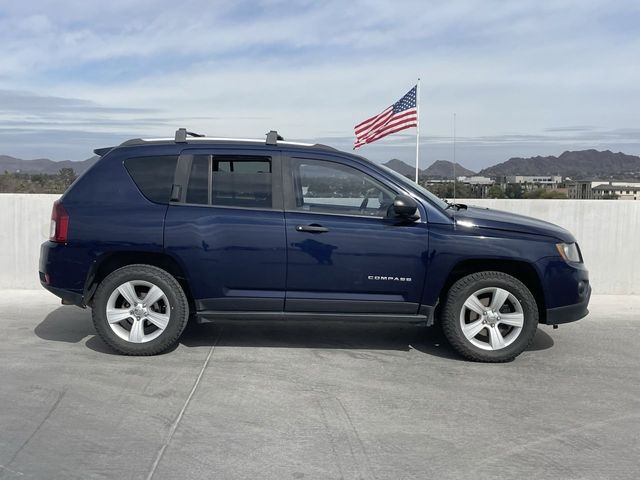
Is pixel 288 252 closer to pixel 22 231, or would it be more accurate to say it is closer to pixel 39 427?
pixel 39 427

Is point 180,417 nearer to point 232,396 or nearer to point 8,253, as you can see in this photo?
point 232,396

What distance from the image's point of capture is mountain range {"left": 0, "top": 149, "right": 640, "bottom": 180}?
10.8 metres

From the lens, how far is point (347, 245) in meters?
5.70

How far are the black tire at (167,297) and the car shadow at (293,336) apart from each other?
0.89 ft

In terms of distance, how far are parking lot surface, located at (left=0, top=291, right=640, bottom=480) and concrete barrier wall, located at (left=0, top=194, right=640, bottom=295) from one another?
2170mm

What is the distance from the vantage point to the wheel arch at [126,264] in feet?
19.2

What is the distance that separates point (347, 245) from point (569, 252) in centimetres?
192

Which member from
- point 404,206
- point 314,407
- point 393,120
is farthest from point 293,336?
point 393,120

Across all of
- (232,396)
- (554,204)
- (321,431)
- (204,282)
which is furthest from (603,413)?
(554,204)

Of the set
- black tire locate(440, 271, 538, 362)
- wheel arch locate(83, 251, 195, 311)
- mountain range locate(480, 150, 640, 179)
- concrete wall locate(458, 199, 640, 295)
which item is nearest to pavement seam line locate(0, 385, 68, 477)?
wheel arch locate(83, 251, 195, 311)

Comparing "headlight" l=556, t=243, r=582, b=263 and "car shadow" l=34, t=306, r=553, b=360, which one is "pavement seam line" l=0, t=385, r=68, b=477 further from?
"headlight" l=556, t=243, r=582, b=263

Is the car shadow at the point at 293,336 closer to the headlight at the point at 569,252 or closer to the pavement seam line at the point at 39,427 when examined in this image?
the headlight at the point at 569,252

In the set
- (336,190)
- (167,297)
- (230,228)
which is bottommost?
(167,297)

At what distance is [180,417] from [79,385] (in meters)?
1.08
